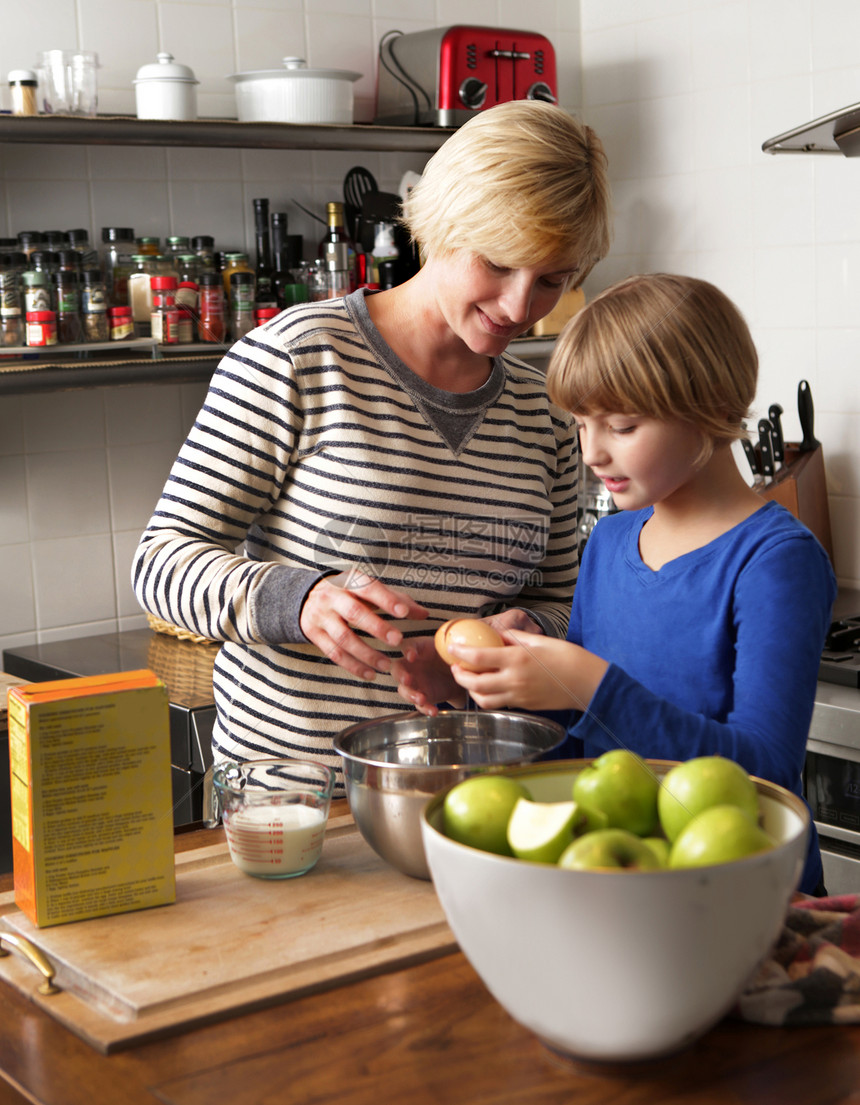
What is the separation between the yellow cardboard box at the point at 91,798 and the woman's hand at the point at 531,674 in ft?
0.74

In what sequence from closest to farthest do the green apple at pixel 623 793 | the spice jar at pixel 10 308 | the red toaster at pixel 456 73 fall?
the green apple at pixel 623 793 → the spice jar at pixel 10 308 → the red toaster at pixel 456 73

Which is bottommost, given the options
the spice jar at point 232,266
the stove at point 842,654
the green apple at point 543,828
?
the stove at point 842,654

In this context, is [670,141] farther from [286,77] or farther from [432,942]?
[432,942]

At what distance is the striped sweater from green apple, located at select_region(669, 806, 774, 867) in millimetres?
614

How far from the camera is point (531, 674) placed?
85 cm

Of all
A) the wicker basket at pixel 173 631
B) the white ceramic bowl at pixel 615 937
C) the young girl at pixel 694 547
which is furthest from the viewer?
the wicker basket at pixel 173 631

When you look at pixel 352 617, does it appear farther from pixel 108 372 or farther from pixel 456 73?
pixel 456 73

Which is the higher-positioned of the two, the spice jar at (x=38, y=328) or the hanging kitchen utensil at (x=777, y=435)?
the spice jar at (x=38, y=328)

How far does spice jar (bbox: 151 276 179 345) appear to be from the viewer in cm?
212

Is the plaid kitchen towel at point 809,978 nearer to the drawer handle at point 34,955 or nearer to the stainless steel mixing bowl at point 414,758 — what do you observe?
the stainless steel mixing bowl at point 414,758

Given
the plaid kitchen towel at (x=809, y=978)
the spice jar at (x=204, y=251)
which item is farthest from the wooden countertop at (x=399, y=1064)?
the spice jar at (x=204, y=251)

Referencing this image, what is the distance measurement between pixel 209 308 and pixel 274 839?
146cm

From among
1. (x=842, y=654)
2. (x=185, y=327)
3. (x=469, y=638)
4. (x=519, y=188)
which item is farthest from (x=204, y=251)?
(x=469, y=638)

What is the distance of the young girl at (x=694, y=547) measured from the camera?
3.12 feet
